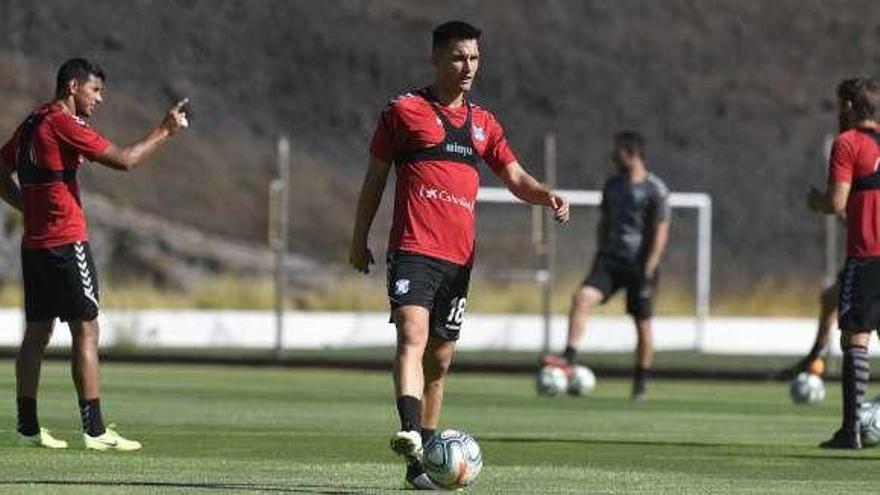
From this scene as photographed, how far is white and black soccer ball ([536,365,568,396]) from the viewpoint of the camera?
24.8m

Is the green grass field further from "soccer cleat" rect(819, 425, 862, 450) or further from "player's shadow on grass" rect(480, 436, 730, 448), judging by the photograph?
"soccer cleat" rect(819, 425, 862, 450)

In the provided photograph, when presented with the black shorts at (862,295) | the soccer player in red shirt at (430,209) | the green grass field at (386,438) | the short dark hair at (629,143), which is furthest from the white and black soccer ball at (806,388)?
the soccer player in red shirt at (430,209)

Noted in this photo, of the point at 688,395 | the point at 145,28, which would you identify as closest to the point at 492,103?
the point at 145,28

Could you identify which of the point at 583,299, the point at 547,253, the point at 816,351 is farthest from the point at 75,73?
the point at 547,253

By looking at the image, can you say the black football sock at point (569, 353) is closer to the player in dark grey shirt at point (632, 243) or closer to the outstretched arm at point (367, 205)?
the player in dark grey shirt at point (632, 243)

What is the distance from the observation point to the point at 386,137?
1317 cm

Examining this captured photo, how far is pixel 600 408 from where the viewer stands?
22.8 metres

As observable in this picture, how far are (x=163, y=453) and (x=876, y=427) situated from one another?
15.4 ft

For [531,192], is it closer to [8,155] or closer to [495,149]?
[495,149]

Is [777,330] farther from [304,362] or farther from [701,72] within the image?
[701,72]

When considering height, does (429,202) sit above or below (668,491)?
above

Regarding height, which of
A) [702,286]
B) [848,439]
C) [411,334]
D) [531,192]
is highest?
[531,192]

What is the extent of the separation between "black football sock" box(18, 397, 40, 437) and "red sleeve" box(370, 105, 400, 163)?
11.7 ft

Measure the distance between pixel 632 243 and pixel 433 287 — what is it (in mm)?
11653
